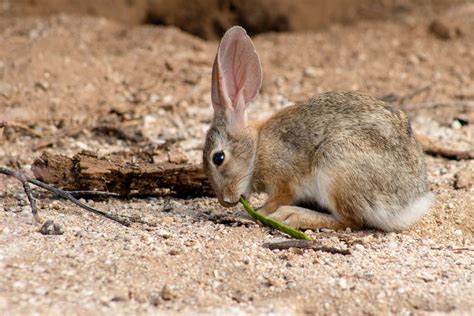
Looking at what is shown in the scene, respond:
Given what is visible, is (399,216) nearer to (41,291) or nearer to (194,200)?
(194,200)

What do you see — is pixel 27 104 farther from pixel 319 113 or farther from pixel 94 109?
pixel 319 113

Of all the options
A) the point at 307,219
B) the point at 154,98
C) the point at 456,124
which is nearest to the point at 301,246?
the point at 307,219

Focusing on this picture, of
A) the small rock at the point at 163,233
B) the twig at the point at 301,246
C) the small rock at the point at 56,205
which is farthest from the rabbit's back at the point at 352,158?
the small rock at the point at 56,205

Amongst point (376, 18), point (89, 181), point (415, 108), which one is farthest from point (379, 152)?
point (376, 18)

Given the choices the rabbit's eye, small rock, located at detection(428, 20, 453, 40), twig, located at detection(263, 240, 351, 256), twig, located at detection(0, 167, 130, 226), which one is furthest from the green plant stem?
small rock, located at detection(428, 20, 453, 40)

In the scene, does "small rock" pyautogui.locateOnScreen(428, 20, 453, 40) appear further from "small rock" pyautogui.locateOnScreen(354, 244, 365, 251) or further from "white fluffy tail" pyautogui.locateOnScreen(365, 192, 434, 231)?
"small rock" pyautogui.locateOnScreen(354, 244, 365, 251)
